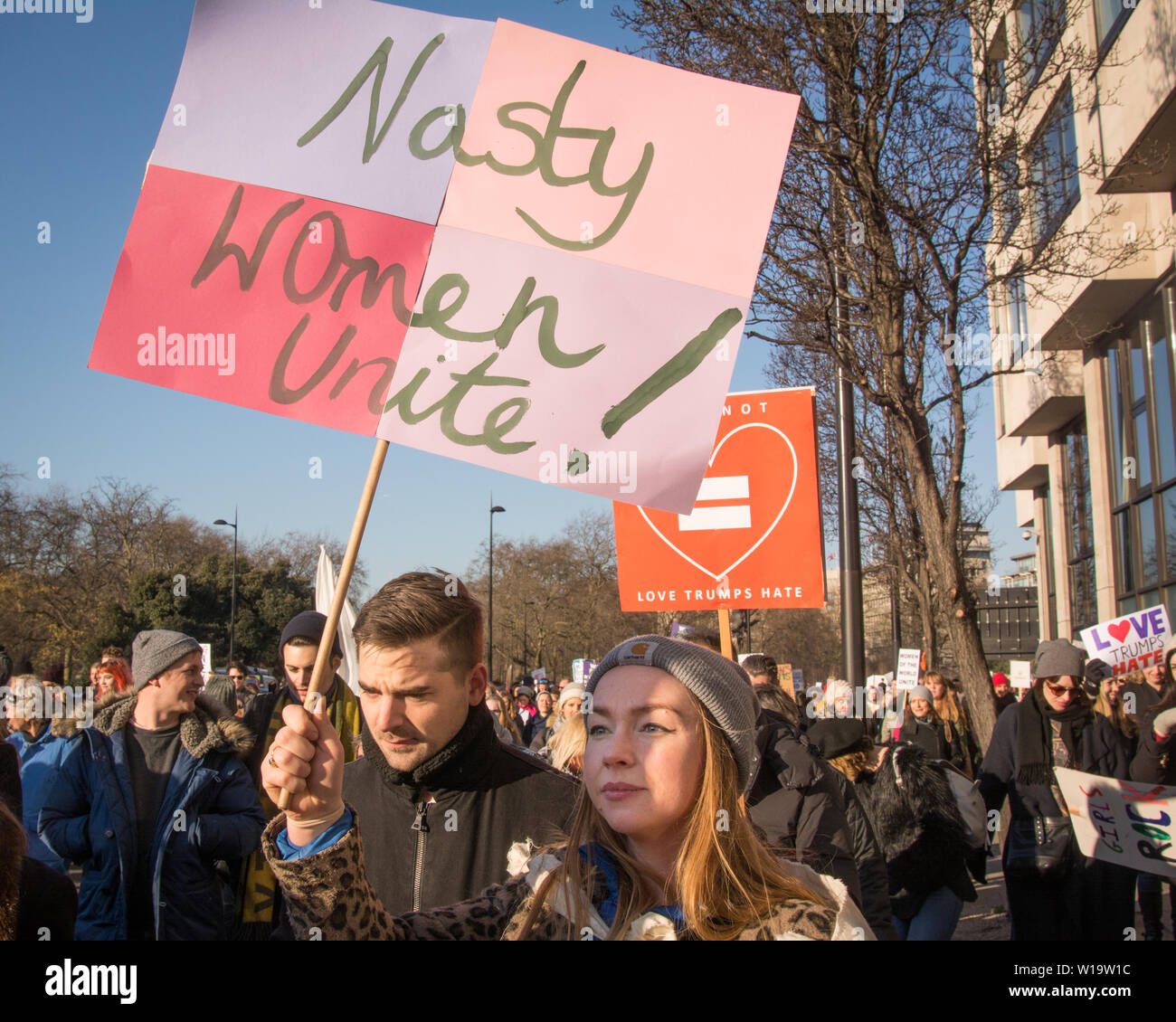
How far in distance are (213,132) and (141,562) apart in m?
38.6

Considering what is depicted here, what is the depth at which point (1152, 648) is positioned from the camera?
938 cm

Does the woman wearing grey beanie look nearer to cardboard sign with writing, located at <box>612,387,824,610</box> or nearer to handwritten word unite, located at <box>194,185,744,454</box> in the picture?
handwritten word unite, located at <box>194,185,744,454</box>

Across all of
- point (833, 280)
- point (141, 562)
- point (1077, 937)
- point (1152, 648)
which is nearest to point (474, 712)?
point (1077, 937)

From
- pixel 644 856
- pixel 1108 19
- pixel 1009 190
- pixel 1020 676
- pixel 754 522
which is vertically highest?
pixel 1108 19

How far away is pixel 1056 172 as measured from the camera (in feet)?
30.7

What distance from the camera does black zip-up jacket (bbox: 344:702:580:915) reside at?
8.62 feet

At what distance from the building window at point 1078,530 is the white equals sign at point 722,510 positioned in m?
16.3

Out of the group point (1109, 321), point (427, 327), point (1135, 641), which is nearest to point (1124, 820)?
point (427, 327)

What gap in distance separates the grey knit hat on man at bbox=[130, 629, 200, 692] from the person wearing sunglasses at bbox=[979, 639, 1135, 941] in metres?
4.57

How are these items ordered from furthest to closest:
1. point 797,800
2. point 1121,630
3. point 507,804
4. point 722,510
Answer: point 1121,630 → point 722,510 → point 797,800 → point 507,804

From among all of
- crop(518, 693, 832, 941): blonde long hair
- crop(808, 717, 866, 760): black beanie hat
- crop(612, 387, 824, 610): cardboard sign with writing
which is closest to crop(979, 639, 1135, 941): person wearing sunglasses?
crop(808, 717, 866, 760): black beanie hat

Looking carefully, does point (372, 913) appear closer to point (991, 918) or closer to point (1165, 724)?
point (1165, 724)

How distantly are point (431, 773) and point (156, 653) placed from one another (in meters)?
2.14

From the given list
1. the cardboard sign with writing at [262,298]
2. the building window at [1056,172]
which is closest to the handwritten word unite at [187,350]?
the cardboard sign with writing at [262,298]
